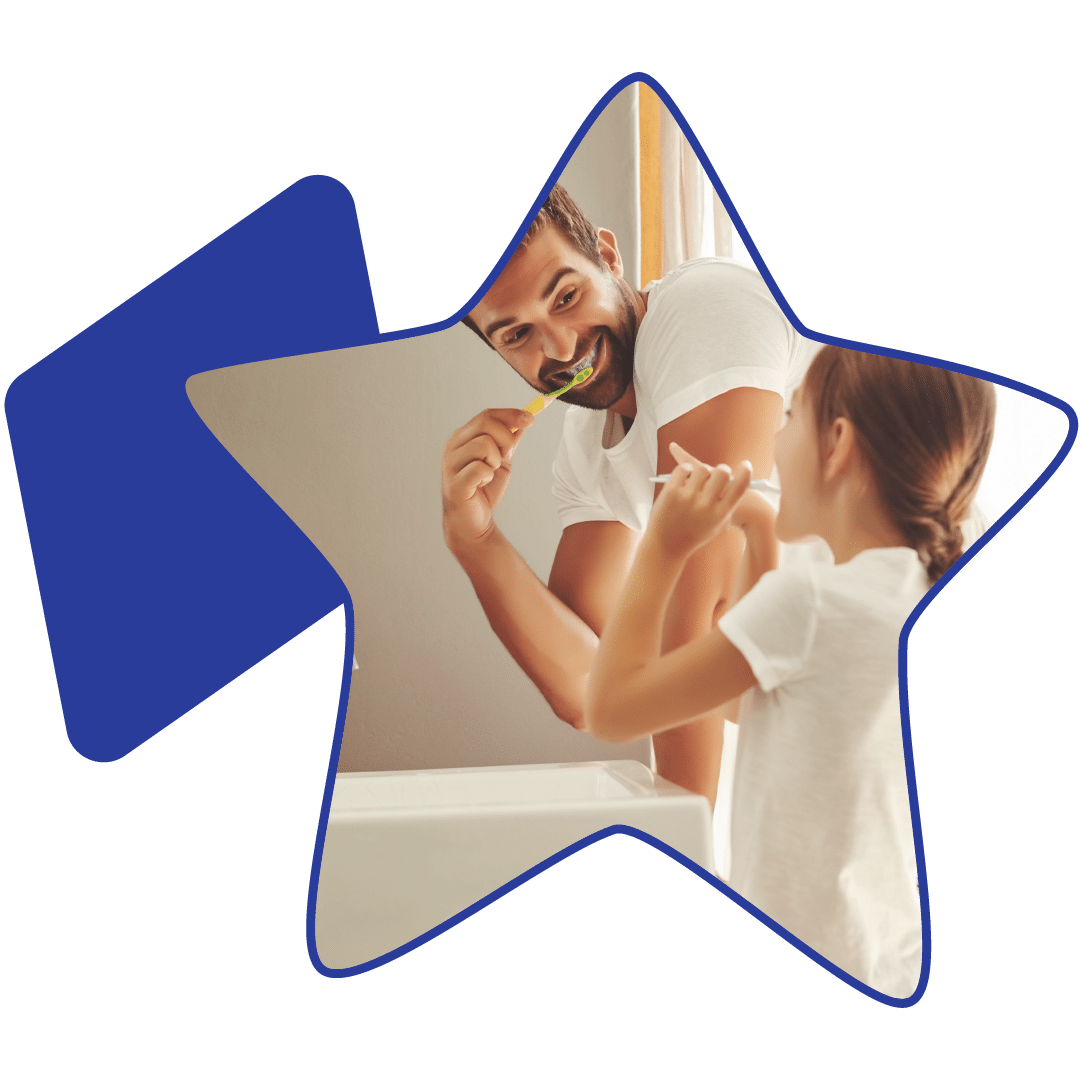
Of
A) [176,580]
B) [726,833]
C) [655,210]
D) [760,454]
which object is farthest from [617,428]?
[176,580]

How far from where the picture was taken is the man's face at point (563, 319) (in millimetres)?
1812

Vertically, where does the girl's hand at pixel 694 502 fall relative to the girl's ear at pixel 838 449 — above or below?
below

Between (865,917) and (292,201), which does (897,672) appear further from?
(292,201)

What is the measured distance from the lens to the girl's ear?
5.73ft

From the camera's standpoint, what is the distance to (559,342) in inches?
71.6

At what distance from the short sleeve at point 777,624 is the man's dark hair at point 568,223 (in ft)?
1.89

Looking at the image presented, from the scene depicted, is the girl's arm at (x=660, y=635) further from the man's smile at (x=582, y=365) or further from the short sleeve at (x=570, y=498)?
the man's smile at (x=582, y=365)

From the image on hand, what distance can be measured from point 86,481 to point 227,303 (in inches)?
16.0

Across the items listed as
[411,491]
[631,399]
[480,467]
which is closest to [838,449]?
[631,399]

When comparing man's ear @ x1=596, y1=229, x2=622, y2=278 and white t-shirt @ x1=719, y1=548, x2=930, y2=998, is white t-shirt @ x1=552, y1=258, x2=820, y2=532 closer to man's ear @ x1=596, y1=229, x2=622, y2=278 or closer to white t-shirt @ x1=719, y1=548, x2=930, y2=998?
man's ear @ x1=596, y1=229, x2=622, y2=278

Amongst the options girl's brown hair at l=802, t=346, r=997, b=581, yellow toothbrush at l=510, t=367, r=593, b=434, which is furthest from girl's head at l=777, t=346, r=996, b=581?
yellow toothbrush at l=510, t=367, r=593, b=434

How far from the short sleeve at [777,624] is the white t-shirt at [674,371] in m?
0.22

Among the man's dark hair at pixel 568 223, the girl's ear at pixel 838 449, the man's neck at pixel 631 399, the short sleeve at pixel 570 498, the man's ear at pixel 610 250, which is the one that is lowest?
the short sleeve at pixel 570 498

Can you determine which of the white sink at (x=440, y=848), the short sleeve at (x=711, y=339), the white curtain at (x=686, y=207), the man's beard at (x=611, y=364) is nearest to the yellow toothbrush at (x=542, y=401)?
the man's beard at (x=611, y=364)
